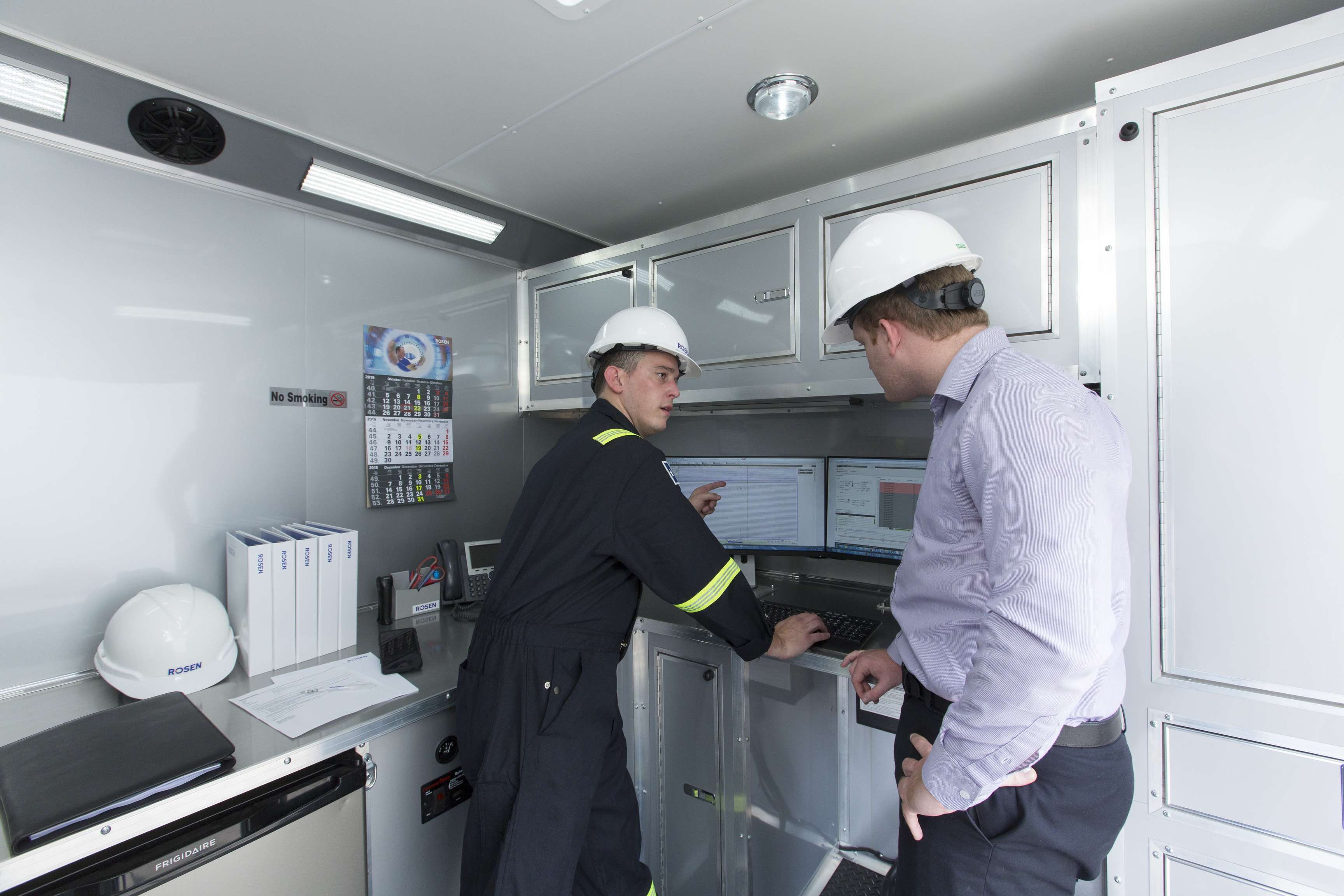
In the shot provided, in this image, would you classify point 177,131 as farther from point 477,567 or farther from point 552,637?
point 552,637

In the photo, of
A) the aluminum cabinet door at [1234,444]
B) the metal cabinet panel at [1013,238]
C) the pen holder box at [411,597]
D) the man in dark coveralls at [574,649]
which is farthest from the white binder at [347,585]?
the aluminum cabinet door at [1234,444]

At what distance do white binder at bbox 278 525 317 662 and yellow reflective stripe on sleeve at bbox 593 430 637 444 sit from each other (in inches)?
36.1

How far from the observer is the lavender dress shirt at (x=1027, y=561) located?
2.46ft

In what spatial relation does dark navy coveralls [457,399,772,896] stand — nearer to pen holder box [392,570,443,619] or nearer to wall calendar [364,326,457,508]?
pen holder box [392,570,443,619]

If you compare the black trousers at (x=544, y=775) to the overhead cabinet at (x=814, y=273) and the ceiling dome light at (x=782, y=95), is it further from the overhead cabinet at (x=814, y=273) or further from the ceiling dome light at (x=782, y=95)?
the ceiling dome light at (x=782, y=95)

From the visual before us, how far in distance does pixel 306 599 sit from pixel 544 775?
2.96 feet

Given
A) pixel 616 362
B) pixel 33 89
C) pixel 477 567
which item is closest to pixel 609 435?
pixel 616 362

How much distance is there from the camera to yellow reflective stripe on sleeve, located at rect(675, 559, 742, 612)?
49.9 inches

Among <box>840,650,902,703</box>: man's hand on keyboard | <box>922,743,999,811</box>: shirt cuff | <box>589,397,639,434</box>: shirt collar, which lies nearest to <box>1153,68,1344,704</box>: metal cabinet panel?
<box>840,650,902,703</box>: man's hand on keyboard

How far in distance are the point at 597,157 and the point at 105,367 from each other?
1.47 metres

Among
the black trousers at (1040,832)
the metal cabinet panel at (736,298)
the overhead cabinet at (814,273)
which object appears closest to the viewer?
the black trousers at (1040,832)

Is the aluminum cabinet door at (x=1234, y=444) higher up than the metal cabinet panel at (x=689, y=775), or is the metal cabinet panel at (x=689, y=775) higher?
the aluminum cabinet door at (x=1234, y=444)

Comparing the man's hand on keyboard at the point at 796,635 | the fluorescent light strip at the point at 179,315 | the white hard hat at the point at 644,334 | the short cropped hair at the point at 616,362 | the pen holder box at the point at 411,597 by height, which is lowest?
the pen holder box at the point at 411,597

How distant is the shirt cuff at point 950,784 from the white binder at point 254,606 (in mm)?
1605
